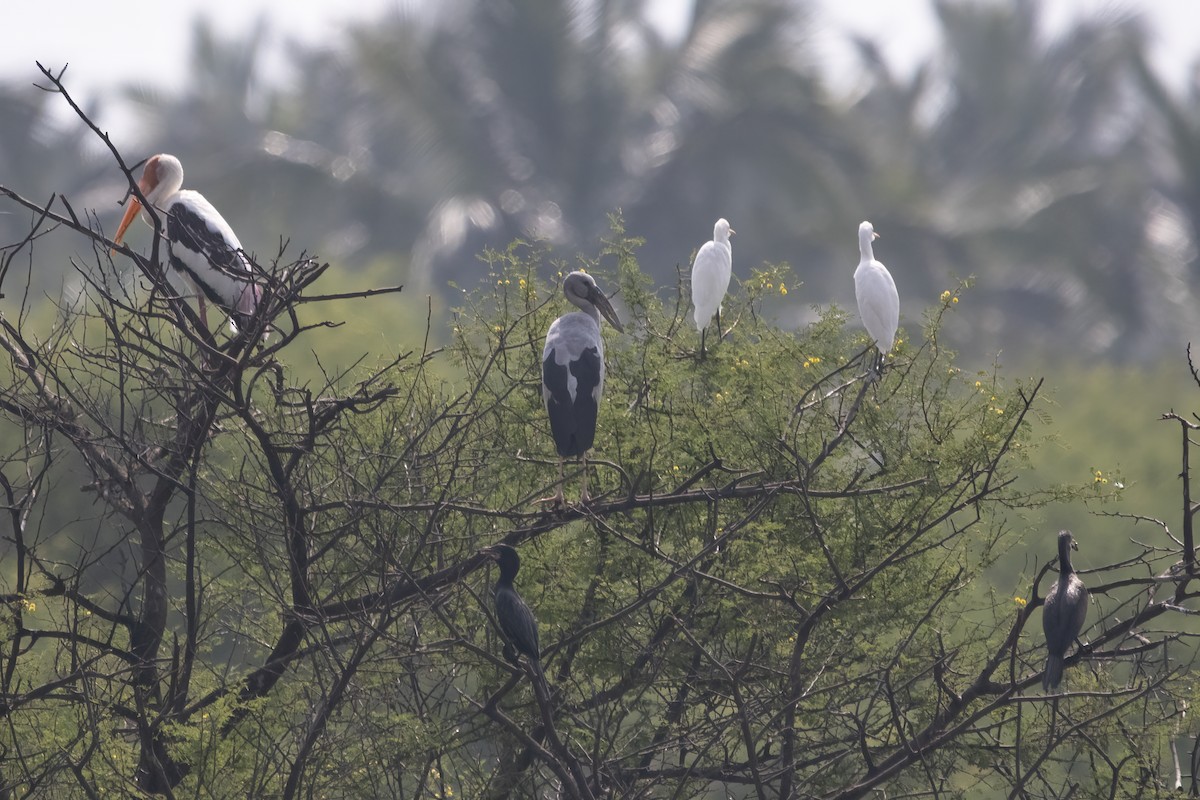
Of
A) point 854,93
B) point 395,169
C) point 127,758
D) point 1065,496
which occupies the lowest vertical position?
point 127,758

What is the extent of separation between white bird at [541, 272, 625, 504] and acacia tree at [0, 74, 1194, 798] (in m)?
0.24

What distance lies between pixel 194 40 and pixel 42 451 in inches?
943

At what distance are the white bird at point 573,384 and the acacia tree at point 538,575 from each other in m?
0.24

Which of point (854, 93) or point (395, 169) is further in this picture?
point (854, 93)

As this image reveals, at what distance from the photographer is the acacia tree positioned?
489 cm

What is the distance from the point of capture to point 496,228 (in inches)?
944

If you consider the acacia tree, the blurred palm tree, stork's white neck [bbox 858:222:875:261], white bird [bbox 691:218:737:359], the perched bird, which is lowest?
the perched bird

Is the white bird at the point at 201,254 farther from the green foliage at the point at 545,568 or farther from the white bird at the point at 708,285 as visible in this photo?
the white bird at the point at 708,285

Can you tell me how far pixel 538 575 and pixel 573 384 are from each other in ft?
4.03

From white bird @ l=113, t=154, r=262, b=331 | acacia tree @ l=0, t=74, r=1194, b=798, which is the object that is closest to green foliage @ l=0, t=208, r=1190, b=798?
acacia tree @ l=0, t=74, r=1194, b=798

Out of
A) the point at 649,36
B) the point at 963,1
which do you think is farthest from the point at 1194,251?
the point at 649,36

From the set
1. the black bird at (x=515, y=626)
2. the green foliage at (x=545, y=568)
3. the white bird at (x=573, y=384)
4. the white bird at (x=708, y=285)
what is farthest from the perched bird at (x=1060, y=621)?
the white bird at (x=708, y=285)

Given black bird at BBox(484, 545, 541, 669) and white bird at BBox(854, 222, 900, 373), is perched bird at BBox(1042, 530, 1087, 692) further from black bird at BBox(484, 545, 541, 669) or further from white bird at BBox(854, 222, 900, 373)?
white bird at BBox(854, 222, 900, 373)

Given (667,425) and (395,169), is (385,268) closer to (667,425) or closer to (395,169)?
(395,169)
